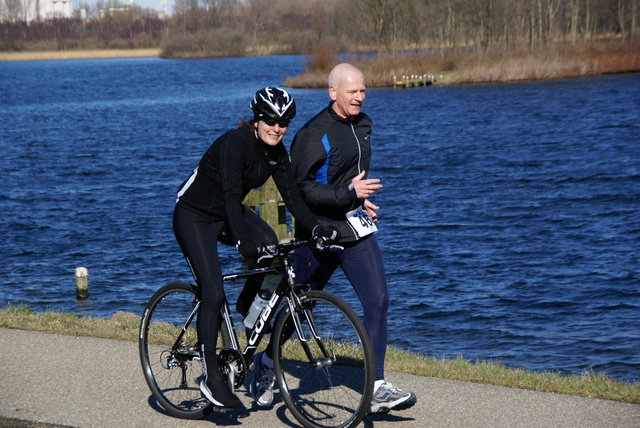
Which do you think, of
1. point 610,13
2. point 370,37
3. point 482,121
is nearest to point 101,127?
point 482,121

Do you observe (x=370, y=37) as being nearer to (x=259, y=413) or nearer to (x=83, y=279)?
(x=83, y=279)

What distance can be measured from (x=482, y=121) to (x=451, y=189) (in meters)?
19.0

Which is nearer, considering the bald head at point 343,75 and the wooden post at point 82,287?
the bald head at point 343,75

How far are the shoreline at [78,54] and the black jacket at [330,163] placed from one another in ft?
558

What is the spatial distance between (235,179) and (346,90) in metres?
0.99

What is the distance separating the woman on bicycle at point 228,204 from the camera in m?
4.96

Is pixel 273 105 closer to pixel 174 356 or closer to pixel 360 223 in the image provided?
pixel 360 223

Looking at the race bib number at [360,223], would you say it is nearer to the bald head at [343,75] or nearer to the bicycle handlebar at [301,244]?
the bicycle handlebar at [301,244]

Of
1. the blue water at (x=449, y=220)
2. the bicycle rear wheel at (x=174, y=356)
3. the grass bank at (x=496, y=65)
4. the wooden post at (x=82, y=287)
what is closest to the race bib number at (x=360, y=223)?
the bicycle rear wheel at (x=174, y=356)

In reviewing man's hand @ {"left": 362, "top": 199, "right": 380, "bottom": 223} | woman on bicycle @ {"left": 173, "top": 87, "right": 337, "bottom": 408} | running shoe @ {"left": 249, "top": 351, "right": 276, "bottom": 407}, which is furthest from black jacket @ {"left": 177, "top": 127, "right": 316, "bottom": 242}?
running shoe @ {"left": 249, "top": 351, "right": 276, "bottom": 407}

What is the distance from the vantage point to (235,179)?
16.3 feet

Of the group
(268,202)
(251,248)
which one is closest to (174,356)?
(251,248)

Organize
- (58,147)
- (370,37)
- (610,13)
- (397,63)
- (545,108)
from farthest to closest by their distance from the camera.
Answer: (610,13)
(370,37)
(397,63)
(545,108)
(58,147)

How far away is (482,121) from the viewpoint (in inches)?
1720
